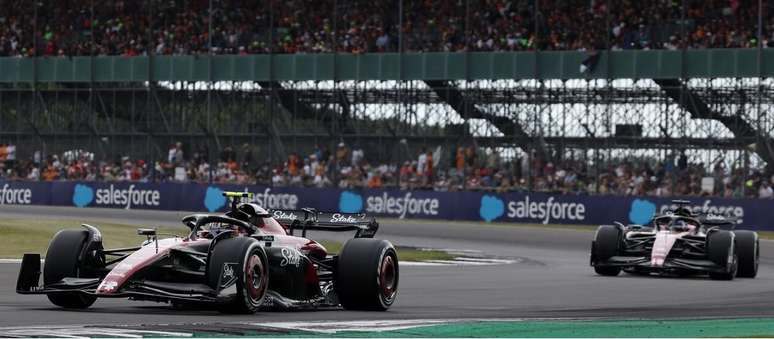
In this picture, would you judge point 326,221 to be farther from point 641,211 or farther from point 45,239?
point 641,211

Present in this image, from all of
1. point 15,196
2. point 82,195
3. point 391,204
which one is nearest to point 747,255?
point 391,204

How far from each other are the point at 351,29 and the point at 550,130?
958 cm

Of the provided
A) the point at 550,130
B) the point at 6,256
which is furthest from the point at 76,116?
the point at 6,256

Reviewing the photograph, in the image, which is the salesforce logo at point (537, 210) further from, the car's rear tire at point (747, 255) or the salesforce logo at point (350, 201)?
the car's rear tire at point (747, 255)

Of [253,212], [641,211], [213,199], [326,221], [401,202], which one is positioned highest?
[253,212]

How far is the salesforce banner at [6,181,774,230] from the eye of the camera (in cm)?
3969

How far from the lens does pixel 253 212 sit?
1486cm

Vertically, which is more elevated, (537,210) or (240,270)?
(240,270)

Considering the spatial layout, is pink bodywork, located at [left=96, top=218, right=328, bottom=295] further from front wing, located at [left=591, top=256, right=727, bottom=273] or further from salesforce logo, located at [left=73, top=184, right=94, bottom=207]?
salesforce logo, located at [left=73, top=184, right=94, bottom=207]

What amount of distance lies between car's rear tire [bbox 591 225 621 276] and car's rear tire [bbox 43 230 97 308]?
469 inches

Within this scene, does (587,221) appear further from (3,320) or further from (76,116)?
(3,320)

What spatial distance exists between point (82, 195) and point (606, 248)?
29.6 meters

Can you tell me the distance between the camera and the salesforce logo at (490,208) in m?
43.3

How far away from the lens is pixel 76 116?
54.2 metres
